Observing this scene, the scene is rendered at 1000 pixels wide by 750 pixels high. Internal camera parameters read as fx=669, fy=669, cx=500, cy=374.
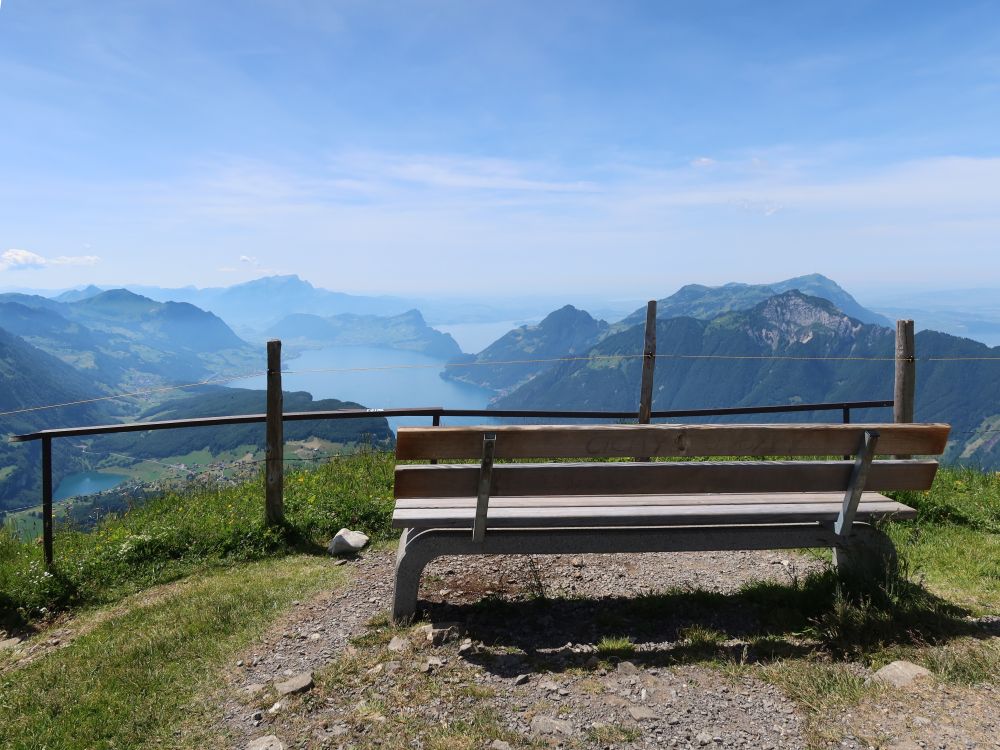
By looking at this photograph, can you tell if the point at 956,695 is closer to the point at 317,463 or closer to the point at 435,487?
the point at 435,487

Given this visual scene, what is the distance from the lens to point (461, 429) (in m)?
3.87

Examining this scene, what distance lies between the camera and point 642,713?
337 cm

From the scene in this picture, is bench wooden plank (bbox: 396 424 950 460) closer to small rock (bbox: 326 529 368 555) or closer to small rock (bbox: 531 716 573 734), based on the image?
small rock (bbox: 531 716 573 734)

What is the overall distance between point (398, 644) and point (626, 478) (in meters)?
1.77

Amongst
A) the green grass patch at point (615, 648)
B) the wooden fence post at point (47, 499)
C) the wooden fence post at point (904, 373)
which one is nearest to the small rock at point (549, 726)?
the green grass patch at point (615, 648)

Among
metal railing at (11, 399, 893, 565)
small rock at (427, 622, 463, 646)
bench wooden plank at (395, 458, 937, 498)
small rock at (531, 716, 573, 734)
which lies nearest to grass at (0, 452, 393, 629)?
metal railing at (11, 399, 893, 565)

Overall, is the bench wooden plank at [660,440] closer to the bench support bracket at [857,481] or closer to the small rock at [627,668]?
the bench support bracket at [857,481]

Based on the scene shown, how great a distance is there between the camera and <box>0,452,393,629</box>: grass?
235 inches

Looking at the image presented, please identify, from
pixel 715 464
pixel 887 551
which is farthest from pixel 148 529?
pixel 887 551

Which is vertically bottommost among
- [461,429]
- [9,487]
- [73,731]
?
[9,487]

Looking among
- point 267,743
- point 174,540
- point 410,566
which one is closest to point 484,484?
point 410,566

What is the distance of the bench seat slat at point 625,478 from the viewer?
3.99 meters

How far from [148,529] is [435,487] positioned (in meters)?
4.58

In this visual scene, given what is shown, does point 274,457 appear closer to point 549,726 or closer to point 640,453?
point 640,453
